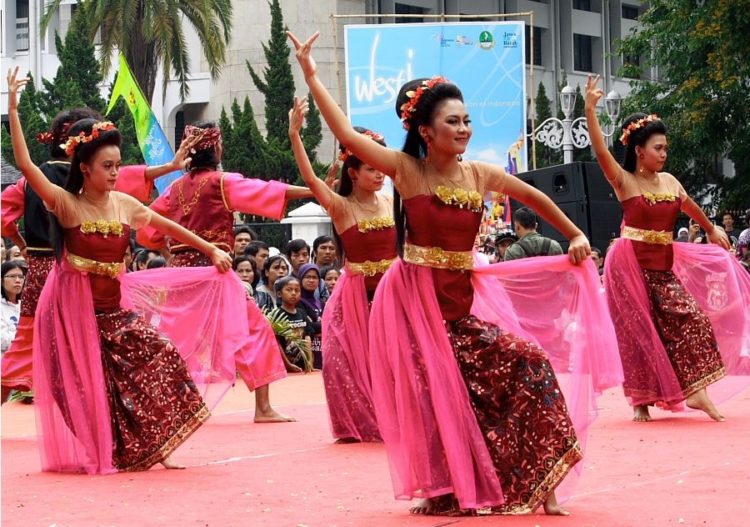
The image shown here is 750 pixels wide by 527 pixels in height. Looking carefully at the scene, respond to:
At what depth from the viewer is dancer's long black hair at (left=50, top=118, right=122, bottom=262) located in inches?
308

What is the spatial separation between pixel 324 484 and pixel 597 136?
120 inches

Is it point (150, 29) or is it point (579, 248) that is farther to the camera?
point (150, 29)

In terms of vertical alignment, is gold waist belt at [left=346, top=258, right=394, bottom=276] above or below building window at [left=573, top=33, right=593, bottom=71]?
below

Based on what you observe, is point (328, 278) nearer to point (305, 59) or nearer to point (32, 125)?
point (305, 59)

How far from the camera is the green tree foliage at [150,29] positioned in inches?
1273

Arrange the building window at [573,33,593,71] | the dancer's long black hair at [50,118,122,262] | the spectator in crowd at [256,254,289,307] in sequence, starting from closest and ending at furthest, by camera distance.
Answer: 1. the dancer's long black hair at [50,118,122,262]
2. the spectator in crowd at [256,254,289,307]
3. the building window at [573,33,593,71]

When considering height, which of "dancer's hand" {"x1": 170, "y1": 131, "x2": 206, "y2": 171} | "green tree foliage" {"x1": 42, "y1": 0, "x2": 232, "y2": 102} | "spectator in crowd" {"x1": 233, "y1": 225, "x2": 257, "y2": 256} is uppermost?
"green tree foliage" {"x1": 42, "y1": 0, "x2": 232, "y2": 102}

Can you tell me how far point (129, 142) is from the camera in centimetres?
3584

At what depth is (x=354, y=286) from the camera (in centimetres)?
888

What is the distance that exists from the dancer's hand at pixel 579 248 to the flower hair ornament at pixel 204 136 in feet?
12.3

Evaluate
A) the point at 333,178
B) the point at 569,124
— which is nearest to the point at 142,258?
the point at 333,178

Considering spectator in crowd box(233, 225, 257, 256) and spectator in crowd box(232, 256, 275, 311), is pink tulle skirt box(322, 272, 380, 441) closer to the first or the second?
spectator in crowd box(232, 256, 275, 311)

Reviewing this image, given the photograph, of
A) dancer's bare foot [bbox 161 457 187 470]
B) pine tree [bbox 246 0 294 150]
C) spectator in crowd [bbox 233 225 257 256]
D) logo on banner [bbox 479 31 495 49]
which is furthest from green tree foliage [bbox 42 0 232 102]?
dancer's bare foot [bbox 161 457 187 470]

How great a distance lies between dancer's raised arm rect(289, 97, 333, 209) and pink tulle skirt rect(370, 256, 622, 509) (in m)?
1.89
